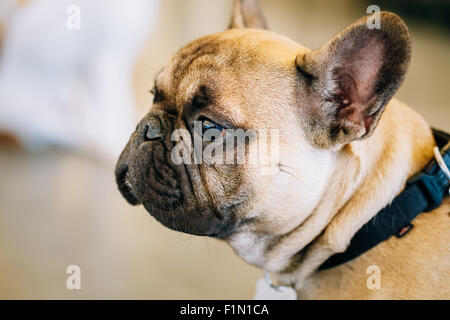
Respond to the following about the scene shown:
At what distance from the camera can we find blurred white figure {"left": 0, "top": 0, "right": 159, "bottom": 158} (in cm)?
280

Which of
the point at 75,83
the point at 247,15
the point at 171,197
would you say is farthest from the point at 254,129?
the point at 75,83

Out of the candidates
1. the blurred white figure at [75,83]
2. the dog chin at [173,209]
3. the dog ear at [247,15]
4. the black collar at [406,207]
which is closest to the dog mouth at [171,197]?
the dog chin at [173,209]

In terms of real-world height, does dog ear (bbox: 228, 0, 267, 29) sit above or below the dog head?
above

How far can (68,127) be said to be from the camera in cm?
300

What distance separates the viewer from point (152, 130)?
1.06 m

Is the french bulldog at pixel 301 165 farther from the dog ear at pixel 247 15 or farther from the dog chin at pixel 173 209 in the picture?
the dog ear at pixel 247 15

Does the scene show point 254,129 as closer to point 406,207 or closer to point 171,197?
point 171,197

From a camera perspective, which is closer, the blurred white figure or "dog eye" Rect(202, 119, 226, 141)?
"dog eye" Rect(202, 119, 226, 141)

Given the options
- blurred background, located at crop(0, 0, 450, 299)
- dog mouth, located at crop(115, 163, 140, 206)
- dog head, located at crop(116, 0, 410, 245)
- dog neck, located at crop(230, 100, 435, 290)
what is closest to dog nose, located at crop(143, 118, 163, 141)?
dog head, located at crop(116, 0, 410, 245)

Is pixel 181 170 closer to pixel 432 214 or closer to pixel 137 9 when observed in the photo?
pixel 432 214

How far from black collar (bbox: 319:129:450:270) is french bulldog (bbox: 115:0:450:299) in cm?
2

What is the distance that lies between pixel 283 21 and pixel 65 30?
95.9 inches

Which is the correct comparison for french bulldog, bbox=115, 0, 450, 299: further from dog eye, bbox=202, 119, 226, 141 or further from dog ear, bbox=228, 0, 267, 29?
dog ear, bbox=228, 0, 267, 29
